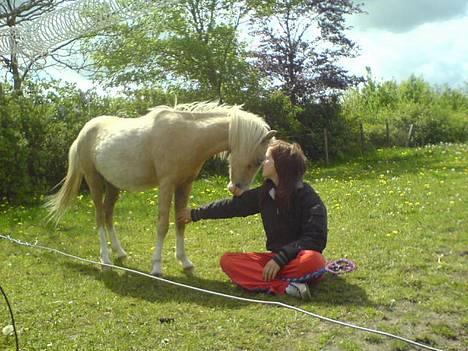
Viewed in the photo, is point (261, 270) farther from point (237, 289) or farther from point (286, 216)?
point (286, 216)

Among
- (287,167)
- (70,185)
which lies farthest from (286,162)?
(70,185)

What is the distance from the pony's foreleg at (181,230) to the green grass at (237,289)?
0.14m

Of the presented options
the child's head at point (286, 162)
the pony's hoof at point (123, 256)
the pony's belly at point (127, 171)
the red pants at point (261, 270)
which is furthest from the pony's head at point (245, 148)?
the pony's hoof at point (123, 256)

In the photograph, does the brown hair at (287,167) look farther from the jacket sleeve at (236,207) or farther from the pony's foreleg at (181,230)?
the pony's foreleg at (181,230)

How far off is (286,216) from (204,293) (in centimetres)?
111

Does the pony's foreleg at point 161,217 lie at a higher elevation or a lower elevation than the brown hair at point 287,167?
lower

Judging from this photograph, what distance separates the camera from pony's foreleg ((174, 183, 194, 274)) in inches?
264

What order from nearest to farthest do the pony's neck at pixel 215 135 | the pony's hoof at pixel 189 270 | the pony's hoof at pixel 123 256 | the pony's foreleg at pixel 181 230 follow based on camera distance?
the pony's neck at pixel 215 135 → the pony's hoof at pixel 189 270 → the pony's foreleg at pixel 181 230 → the pony's hoof at pixel 123 256

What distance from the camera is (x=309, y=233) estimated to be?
17.7 feet

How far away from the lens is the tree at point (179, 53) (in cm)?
2139

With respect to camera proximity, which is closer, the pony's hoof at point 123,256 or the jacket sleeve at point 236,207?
the jacket sleeve at point 236,207

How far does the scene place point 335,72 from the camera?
25344 millimetres

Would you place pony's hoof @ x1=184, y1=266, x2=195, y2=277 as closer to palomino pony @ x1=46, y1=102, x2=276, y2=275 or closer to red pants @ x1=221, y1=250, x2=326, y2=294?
palomino pony @ x1=46, y1=102, x2=276, y2=275

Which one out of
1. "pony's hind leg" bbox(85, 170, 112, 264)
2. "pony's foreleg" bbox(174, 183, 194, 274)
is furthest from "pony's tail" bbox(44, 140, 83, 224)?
"pony's foreleg" bbox(174, 183, 194, 274)
